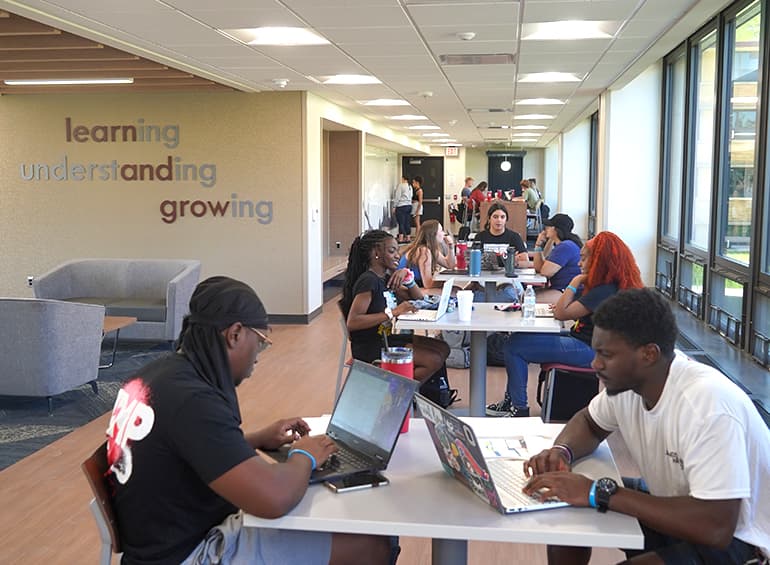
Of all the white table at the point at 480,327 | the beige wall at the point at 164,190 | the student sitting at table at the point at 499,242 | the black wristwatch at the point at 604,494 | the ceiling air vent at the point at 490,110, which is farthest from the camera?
the ceiling air vent at the point at 490,110

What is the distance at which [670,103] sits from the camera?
1089 centimetres

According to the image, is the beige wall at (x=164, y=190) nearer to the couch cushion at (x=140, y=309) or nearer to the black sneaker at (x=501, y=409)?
the couch cushion at (x=140, y=309)

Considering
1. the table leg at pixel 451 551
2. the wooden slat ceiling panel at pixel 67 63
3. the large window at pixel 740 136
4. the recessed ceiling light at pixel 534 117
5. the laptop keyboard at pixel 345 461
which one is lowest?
the table leg at pixel 451 551

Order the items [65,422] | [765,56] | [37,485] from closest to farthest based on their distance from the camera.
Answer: [37,485]
[65,422]
[765,56]

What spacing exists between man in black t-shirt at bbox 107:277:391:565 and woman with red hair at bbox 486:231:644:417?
2558mm

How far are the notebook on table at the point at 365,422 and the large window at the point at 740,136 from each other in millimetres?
5132

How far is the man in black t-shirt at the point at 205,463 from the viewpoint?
80.5 inches

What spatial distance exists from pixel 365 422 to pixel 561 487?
2.05 ft

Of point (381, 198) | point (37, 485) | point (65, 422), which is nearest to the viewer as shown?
point (37, 485)

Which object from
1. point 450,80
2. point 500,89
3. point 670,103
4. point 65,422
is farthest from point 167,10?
point 670,103

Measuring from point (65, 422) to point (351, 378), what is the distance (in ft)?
12.1

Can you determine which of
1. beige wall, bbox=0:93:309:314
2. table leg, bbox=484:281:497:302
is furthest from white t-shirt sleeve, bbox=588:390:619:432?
beige wall, bbox=0:93:309:314

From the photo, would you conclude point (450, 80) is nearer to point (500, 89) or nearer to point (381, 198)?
point (500, 89)

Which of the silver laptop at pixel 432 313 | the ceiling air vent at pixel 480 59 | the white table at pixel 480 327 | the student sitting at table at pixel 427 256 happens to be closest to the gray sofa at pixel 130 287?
the student sitting at table at pixel 427 256
